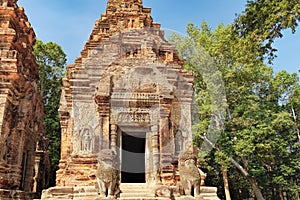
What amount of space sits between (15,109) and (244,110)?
11.8 meters

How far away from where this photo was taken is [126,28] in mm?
10352

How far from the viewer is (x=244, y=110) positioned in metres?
15.9

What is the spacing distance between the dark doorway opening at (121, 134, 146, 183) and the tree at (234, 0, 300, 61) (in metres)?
6.09

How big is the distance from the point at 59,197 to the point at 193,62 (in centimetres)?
1289

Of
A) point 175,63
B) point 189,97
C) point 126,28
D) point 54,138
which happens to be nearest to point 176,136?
point 189,97

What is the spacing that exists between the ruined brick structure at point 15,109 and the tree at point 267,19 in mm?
7952

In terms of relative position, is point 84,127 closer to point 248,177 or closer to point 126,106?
point 126,106

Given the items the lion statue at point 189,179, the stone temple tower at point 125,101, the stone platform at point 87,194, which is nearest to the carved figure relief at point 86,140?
the stone temple tower at point 125,101

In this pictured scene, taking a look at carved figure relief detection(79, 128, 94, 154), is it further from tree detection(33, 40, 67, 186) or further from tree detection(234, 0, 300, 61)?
tree detection(33, 40, 67, 186)

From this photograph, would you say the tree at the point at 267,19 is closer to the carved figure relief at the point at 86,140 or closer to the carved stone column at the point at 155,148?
the carved stone column at the point at 155,148

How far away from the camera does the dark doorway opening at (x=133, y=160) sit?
11047mm

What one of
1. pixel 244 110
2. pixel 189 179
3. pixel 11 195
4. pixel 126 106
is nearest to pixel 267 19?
pixel 189 179

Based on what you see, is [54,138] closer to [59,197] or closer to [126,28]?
[126,28]

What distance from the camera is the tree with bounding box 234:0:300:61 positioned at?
17.9 ft
